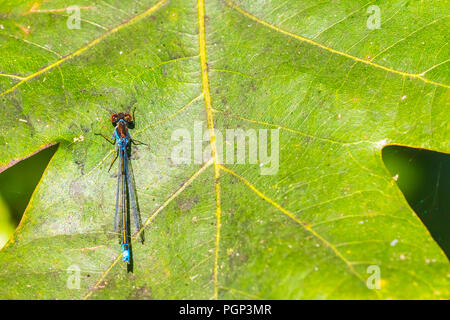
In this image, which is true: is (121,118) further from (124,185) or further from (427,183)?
(427,183)

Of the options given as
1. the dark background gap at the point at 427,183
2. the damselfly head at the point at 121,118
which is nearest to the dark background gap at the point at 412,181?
the dark background gap at the point at 427,183

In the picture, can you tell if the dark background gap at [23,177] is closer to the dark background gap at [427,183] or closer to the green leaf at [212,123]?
the green leaf at [212,123]

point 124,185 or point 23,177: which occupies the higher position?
point 23,177

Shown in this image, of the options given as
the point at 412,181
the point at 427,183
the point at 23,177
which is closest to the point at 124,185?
the point at 23,177

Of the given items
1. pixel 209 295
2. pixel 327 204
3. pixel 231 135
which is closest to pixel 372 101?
pixel 327 204

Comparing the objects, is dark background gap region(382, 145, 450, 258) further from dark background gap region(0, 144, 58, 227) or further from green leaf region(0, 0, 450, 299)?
dark background gap region(0, 144, 58, 227)

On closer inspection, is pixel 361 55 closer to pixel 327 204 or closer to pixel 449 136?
pixel 449 136
